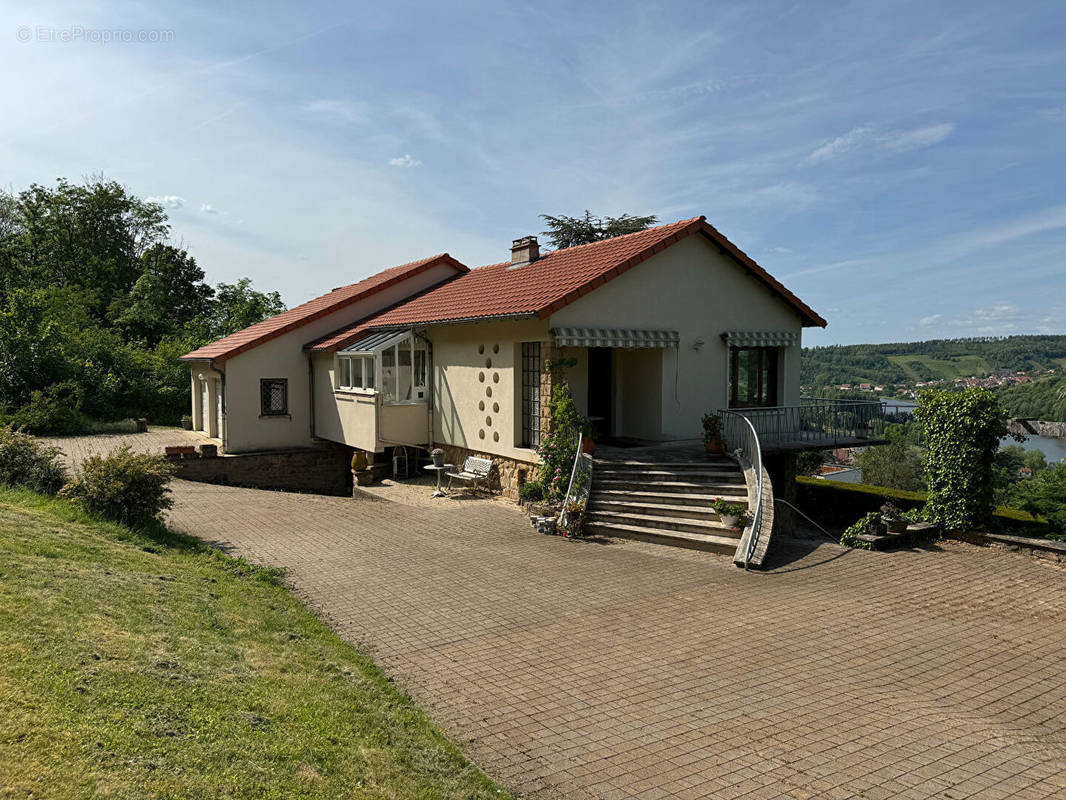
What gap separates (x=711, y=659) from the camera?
7.62m

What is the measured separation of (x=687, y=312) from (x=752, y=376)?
3358 millimetres

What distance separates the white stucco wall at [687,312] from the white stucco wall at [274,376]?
11224 millimetres

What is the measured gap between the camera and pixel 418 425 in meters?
19.6

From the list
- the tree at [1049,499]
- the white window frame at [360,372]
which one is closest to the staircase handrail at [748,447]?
the white window frame at [360,372]

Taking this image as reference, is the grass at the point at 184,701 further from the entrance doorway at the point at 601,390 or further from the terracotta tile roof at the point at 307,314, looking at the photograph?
the terracotta tile roof at the point at 307,314

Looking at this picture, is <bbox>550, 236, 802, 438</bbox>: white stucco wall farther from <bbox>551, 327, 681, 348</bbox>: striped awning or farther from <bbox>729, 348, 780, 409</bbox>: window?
<bbox>729, 348, 780, 409</bbox>: window

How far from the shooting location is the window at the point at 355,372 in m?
19.9

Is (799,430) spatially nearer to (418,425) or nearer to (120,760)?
(418,425)

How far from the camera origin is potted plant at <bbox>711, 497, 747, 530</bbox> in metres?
12.4

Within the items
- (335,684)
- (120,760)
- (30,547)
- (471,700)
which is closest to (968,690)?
(471,700)

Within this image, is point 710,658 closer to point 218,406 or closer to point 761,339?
point 761,339

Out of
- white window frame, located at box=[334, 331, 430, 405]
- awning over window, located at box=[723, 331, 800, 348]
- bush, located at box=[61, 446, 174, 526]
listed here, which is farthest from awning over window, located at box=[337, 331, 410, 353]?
awning over window, located at box=[723, 331, 800, 348]

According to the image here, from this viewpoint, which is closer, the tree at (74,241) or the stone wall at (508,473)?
the stone wall at (508,473)

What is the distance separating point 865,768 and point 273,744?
14.6ft
